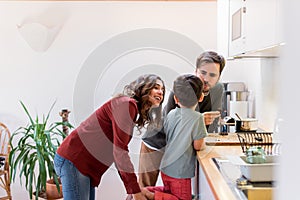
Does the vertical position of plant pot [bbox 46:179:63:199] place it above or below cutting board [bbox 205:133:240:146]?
below

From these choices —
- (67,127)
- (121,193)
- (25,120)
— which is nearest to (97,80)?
(67,127)

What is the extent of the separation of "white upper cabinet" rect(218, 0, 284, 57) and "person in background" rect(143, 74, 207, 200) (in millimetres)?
342

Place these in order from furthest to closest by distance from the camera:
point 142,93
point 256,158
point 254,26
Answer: point 142,93 → point 254,26 → point 256,158

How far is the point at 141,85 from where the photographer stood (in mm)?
1755

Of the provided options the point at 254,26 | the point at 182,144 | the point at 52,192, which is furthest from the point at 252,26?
the point at 52,192

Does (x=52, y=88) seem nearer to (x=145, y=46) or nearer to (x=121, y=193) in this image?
(x=145, y=46)

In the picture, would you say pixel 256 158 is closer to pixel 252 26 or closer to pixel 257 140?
pixel 252 26

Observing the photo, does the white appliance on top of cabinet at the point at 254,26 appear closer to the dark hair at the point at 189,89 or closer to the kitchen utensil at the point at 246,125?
the dark hair at the point at 189,89

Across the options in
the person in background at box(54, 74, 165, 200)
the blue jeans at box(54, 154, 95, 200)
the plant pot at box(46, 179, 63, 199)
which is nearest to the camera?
the person in background at box(54, 74, 165, 200)

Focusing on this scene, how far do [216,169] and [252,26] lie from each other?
0.65m

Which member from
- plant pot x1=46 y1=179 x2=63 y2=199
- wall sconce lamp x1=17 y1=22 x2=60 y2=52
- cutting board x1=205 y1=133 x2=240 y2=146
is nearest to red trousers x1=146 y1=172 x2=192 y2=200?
cutting board x1=205 y1=133 x2=240 y2=146

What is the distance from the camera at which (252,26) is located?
1.56 meters

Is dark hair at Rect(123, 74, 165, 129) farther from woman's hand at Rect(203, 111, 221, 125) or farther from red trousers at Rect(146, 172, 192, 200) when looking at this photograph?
woman's hand at Rect(203, 111, 221, 125)

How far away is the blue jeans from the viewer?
1839 millimetres
